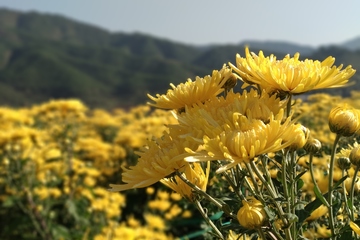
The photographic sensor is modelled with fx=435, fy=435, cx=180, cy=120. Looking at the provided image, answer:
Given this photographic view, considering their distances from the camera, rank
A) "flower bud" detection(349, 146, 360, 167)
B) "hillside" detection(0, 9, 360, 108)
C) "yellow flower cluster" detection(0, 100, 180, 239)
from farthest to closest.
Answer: "hillside" detection(0, 9, 360, 108)
"yellow flower cluster" detection(0, 100, 180, 239)
"flower bud" detection(349, 146, 360, 167)

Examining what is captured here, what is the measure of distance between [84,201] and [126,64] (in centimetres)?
9071

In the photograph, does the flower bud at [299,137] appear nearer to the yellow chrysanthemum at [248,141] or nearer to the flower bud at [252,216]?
the yellow chrysanthemum at [248,141]

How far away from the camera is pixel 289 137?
657 millimetres

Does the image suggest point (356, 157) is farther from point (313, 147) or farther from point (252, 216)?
point (252, 216)

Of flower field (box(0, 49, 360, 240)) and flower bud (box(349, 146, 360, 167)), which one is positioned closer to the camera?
flower field (box(0, 49, 360, 240))

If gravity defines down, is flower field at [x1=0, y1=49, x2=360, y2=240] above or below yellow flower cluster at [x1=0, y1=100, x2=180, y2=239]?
above

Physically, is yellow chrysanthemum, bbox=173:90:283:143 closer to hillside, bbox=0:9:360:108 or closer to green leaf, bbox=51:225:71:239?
green leaf, bbox=51:225:71:239

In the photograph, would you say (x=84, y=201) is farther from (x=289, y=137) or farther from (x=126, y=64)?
(x=126, y=64)

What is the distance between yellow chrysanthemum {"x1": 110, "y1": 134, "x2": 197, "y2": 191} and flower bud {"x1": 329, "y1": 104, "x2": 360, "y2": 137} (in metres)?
0.25

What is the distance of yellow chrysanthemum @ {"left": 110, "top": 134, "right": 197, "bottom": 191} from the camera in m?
0.73

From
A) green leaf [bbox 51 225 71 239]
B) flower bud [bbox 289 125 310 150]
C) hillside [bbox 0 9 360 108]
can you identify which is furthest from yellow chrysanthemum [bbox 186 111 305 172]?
hillside [bbox 0 9 360 108]

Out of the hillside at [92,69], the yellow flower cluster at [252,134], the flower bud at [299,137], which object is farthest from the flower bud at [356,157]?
the hillside at [92,69]

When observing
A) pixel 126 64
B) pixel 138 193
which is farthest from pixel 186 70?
pixel 138 193

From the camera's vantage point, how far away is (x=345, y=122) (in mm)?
724
